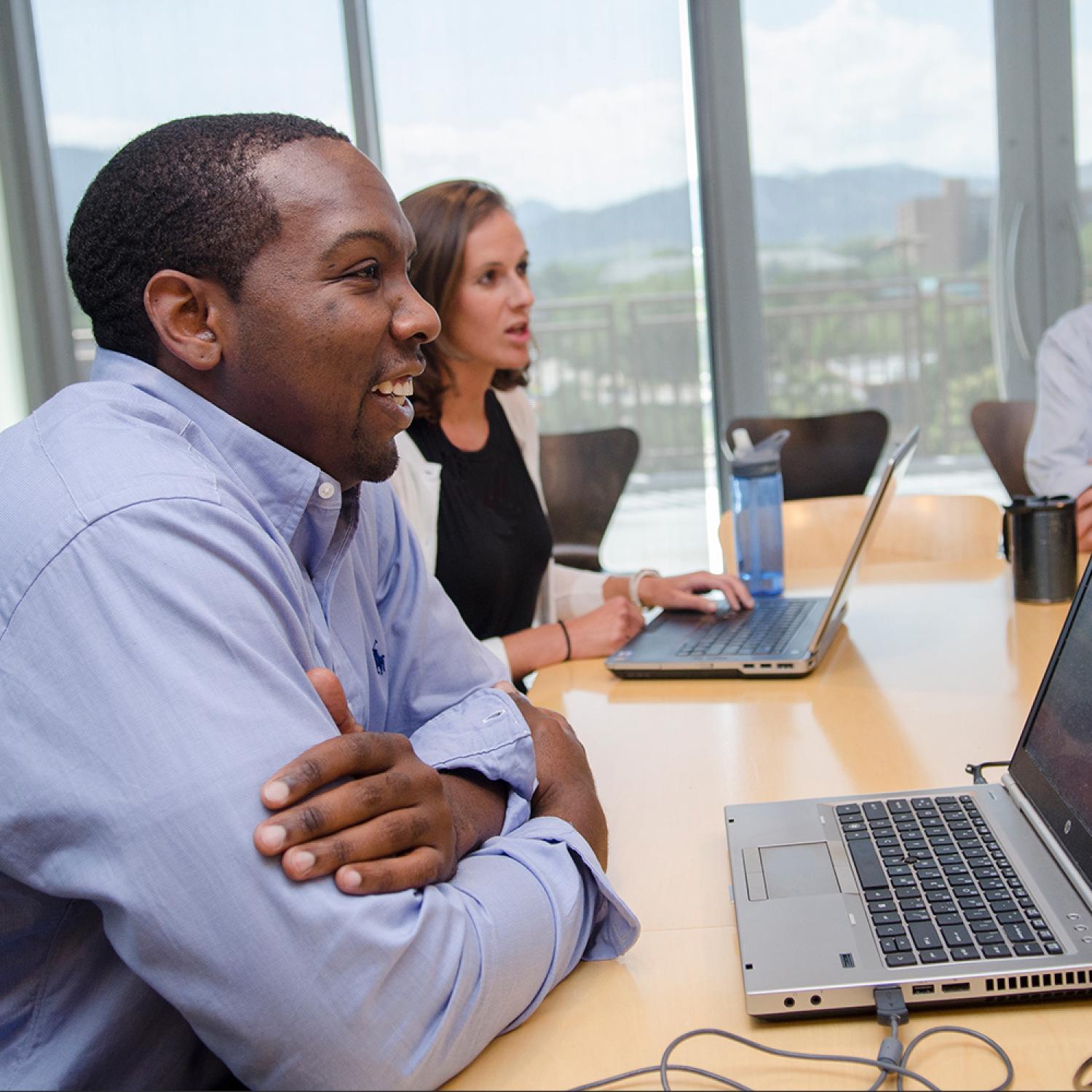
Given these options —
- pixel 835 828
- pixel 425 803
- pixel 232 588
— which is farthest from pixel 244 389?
pixel 835 828

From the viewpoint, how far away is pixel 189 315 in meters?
0.95

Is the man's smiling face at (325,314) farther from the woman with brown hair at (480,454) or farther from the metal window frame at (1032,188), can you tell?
the metal window frame at (1032,188)

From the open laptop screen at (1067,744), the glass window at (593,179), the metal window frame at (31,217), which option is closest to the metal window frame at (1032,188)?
the glass window at (593,179)

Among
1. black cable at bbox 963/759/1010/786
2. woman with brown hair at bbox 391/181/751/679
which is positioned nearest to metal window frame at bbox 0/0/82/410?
woman with brown hair at bbox 391/181/751/679

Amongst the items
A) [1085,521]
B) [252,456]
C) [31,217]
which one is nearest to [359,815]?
[252,456]

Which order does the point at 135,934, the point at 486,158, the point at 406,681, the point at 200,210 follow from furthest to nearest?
the point at 486,158 → the point at 406,681 → the point at 200,210 → the point at 135,934

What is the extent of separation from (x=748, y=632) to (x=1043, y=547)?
0.50 metres

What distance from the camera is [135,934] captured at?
0.68 meters

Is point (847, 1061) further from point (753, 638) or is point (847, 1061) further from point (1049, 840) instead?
point (753, 638)

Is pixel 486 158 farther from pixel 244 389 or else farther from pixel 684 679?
pixel 244 389

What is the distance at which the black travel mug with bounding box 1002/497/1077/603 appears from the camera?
182cm

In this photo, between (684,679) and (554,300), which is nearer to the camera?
(684,679)

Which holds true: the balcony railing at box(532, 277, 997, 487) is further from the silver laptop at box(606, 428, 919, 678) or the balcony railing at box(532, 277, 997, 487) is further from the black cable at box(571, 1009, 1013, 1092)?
the black cable at box(571, 1009, 1013, 1092)

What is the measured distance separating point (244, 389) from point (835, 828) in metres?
0.60
